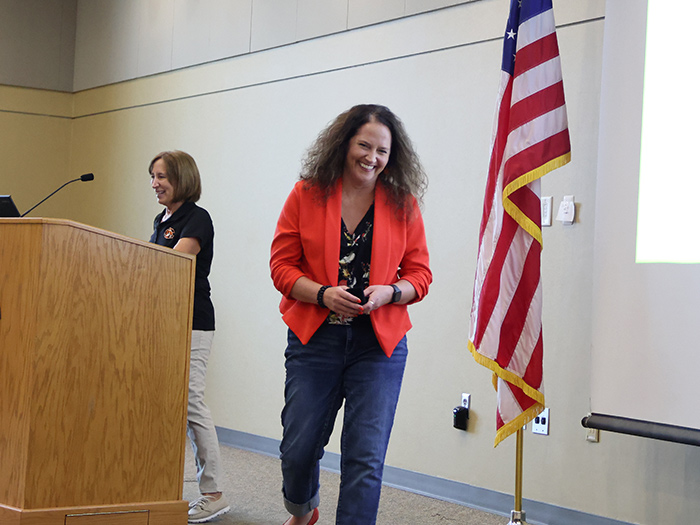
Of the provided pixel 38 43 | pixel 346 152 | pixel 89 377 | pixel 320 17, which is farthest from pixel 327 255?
pixel 38 43

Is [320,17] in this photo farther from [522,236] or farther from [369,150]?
[369,150]

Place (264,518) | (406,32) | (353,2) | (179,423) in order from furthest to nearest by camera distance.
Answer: (353,2) → (406,32) → (264,518) → (179,423)

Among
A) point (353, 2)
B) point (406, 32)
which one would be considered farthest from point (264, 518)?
point (353, 2)

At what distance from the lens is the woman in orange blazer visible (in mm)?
2322

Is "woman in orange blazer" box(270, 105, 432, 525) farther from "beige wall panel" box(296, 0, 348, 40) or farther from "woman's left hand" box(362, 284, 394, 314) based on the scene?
"beige wall panel" box(296, 0, 348, 40)

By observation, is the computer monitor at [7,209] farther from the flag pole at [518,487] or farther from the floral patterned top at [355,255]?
the flag pole at [518,487]

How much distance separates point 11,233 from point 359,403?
117cm

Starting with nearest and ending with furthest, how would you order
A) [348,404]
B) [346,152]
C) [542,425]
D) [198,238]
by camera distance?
1. [348,404]
2. [346,152]
3. [198,238]
4. [542,425]

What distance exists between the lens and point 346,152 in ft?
8.20

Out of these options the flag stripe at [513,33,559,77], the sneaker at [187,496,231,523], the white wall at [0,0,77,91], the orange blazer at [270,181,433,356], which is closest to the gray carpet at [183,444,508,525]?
the sneaker at [187,496,231,523]

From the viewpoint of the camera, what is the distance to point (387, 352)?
92.6 inches

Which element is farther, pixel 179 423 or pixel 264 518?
pixel 264 518

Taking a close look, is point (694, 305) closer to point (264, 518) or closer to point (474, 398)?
point (474, 398)

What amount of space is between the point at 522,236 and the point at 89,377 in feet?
5.24
